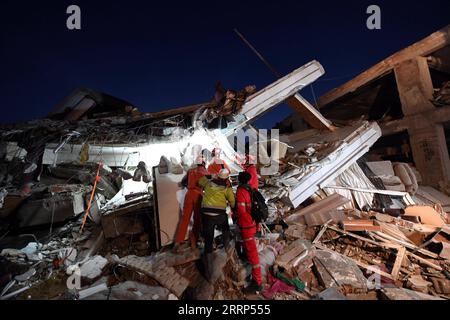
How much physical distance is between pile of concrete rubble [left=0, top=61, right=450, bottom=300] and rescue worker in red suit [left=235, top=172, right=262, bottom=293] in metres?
0.24

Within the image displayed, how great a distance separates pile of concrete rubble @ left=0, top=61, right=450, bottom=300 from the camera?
3.61 m

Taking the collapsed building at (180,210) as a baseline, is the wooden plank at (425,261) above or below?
below

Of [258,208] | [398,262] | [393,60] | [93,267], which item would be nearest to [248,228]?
[258,208]

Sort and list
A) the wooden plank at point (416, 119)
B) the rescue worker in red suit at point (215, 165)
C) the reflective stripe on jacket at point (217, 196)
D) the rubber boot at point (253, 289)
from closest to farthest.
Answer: the rubber boot at point (253, 289) < the reflective stripe on jacket at point (217, 196) < the rescue worker in red suit at point (215, 165) < the wooden plank at point (416, 119)

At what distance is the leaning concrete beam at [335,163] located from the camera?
20.6 feet

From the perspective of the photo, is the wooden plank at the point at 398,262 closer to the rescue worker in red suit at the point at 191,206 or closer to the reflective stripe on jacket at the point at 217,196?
the reflective stripe on jacket at the point at 217,196

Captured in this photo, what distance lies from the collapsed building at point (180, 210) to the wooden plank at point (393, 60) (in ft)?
0.70

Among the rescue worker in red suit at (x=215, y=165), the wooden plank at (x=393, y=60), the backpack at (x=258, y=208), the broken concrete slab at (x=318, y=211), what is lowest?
the broken concrete slab at (x=318, y=211)


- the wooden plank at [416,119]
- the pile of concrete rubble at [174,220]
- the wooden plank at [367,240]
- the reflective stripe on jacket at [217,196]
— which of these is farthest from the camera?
the wooden plank at [416,119]

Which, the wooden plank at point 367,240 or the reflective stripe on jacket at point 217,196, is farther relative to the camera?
the wooden plank at point 367,240

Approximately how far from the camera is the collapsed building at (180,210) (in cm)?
365

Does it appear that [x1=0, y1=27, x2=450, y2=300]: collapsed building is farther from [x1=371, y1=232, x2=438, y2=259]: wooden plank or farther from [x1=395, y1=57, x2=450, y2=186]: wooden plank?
[x1=395, y1=57, x2=450, y2=186]: wooden plank

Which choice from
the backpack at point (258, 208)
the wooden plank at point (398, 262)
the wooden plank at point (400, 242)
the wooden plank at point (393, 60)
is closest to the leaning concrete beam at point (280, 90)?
the backpack at point (258, 208)
